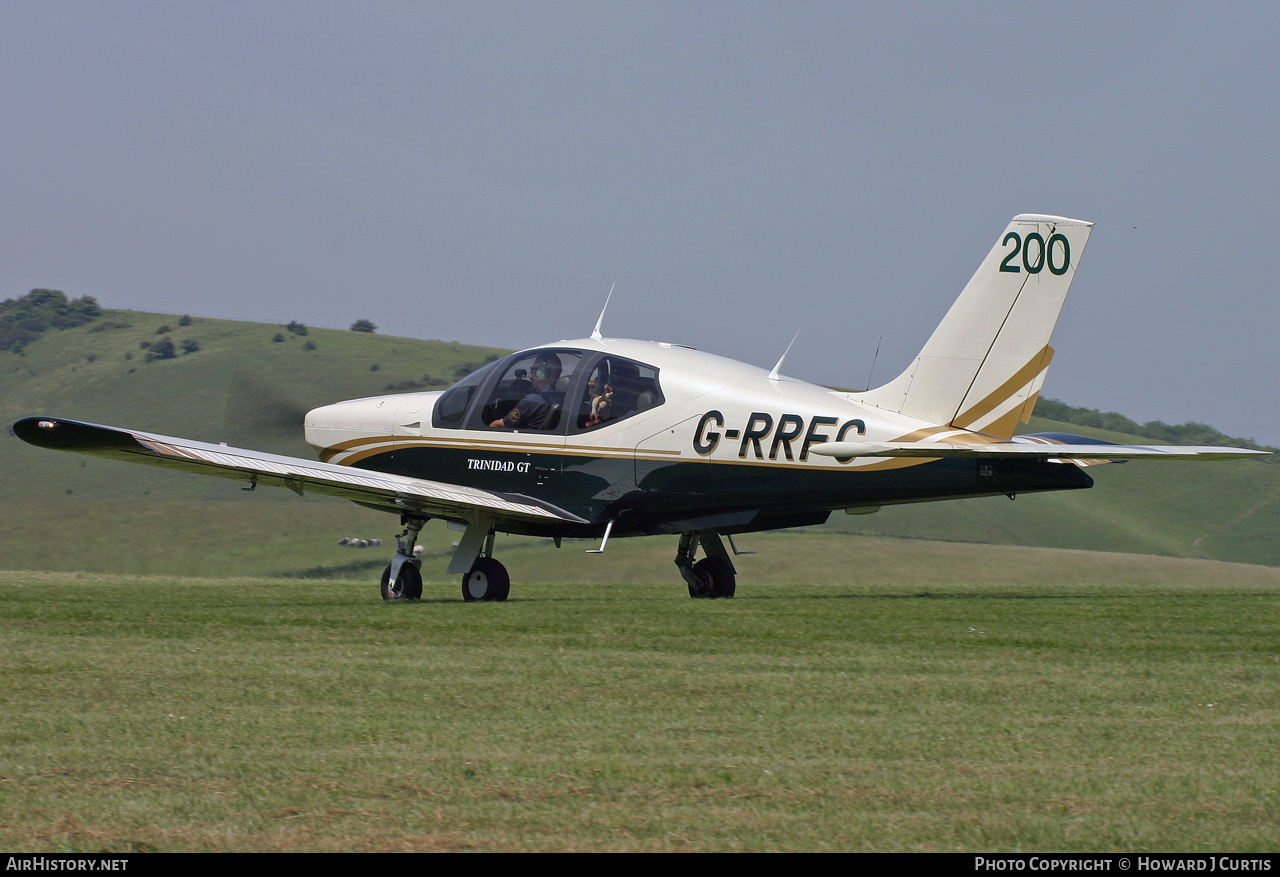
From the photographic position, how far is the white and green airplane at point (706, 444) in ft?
45.9

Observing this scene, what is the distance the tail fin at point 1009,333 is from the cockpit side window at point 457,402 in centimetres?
512

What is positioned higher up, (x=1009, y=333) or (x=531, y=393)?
(x=1009, y=333)

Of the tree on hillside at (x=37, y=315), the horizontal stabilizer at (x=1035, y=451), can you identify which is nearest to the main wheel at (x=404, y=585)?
the horizontal stabilizer at (x=1035, y=451)

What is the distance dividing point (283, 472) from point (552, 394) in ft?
10.8

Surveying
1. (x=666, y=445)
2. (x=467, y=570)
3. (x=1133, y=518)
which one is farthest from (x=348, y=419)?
(x=1133, y=518)

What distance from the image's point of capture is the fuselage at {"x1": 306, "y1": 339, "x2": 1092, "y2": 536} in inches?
560

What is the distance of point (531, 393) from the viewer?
16250mm

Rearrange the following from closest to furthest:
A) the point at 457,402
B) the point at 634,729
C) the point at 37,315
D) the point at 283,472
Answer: the point at 634,729 < the point at 283,472 < the point at 457,402 < the point at 37,315

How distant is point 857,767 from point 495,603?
28.1 feet

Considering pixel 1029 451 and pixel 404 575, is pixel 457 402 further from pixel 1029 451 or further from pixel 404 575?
pixel 1029 451

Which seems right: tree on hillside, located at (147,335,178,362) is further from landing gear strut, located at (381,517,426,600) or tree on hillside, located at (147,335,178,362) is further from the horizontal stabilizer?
the horizontal stabilizer

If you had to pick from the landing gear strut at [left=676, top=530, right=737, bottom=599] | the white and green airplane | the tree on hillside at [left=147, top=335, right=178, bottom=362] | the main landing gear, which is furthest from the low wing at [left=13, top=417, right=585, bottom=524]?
the tree on hillside at [left=147, top=335, right=178, bottom=362]
